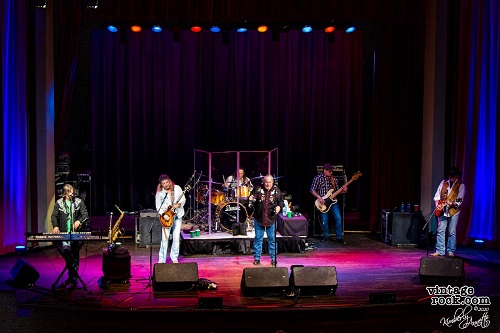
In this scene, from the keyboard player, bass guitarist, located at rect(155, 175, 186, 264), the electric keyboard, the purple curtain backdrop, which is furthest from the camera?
the purple curtain backdrop

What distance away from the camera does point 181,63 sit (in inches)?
651

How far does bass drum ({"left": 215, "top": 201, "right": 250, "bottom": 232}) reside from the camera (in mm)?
13516

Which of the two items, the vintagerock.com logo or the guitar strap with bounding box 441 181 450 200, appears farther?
the guitar strap with bounding box 441 181 450 200

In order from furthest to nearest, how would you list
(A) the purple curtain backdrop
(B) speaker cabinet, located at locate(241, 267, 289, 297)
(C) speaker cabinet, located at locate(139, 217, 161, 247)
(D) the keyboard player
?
(A) the purple curtain backdrop < (C) speaker cabinet, located at locate(139, 217, 161, 247) < (D) the keyboard player < (B) speaker cabinet, located at locate(241, 267, 289, 297)

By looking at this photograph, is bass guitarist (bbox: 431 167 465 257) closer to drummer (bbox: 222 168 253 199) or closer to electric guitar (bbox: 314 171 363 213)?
electric guitar (bbox: 314 171 363 213)

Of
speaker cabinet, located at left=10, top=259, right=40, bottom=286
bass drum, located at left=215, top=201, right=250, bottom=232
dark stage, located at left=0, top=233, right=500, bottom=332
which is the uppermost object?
bass drum, located at left=215, top=201, right=250, bottom=232

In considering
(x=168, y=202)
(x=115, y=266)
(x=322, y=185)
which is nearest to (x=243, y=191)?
(x=322, y=185)

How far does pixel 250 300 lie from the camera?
9.52m

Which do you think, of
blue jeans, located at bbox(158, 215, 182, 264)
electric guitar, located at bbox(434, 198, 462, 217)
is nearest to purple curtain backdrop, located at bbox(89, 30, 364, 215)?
electric guitar, located at bbox(434, 198, 462, 217)

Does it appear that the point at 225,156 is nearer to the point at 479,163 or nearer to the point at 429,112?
the point at 429,112

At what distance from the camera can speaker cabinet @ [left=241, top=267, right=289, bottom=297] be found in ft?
31.7

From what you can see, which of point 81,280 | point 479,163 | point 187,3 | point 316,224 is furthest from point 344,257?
point 187,3

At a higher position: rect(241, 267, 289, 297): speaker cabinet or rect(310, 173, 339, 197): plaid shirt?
rect(310, 173, 339, 197): plaid shirt

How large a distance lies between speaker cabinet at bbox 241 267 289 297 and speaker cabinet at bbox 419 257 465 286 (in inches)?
91.6
